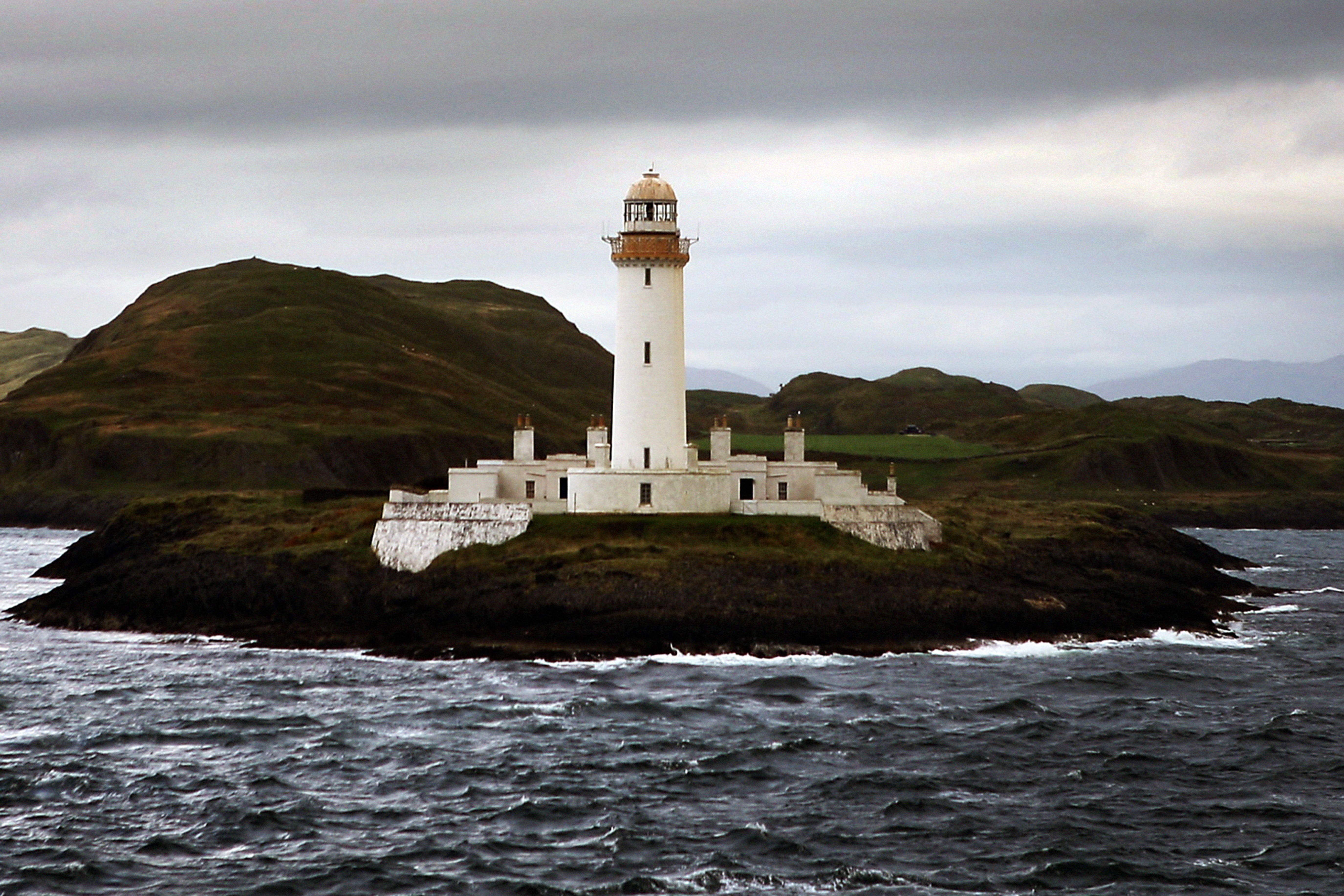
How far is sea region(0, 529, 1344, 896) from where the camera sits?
29.1 meters

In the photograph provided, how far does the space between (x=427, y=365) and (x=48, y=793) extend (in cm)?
14253

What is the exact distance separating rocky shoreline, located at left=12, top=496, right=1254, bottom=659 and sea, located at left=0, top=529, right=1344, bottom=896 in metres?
1.56

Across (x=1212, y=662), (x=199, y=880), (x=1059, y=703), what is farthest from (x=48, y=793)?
(x=1212, y=662)

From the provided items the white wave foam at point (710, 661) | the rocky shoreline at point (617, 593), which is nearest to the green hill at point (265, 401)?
the rocky shoreline at point (617, 593)

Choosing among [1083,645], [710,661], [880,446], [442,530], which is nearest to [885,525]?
[1083,645]

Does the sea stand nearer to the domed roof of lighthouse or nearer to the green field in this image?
the domed roof of lighthouse

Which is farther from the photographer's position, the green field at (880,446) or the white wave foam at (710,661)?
the green field at (880,446)

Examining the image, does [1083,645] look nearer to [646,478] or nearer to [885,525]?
[885,525]

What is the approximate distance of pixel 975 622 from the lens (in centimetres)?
5416

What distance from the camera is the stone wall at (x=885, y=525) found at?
60.5m

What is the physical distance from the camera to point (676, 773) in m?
36.1

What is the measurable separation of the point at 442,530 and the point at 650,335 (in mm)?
11679

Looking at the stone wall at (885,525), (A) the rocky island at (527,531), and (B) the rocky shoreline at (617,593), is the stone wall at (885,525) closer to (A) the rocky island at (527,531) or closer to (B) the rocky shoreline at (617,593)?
(B) the rocky shoreline at (617,593)

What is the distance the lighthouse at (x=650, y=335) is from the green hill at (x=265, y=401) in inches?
2493
